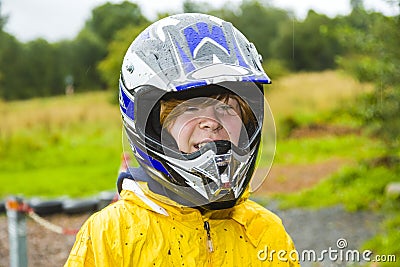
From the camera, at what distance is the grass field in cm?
1130

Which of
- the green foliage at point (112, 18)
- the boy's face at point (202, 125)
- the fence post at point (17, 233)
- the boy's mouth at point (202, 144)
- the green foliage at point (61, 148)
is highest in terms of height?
the green foliage at point (112, 18)

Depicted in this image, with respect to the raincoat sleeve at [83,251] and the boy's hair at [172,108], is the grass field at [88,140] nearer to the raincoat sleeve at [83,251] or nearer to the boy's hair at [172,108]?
the boy's hair at [172,108]

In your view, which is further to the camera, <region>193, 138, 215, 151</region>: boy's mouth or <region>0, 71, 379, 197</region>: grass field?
<region>0, 71, 379, 197</region>: grass field

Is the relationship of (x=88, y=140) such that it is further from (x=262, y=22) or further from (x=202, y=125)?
(x=202, y=125)

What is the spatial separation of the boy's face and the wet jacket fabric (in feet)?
0.72

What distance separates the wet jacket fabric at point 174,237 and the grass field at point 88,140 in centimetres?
764

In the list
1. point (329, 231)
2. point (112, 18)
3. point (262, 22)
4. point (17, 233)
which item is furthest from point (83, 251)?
point (262, 22)

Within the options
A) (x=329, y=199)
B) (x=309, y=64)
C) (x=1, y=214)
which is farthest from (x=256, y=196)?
(x=309, y=64)

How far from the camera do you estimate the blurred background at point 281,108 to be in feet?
22.9

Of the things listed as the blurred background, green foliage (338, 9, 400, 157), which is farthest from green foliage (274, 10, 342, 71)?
green foliage (338, 9, 400, 157)

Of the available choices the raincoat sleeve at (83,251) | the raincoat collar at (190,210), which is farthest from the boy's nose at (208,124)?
the raincoat sleeve at (83,251)

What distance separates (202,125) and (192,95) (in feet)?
0.36

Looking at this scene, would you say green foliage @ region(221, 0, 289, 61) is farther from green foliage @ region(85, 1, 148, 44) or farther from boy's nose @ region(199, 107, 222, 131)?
boy's nose @ region(199, 107, 222, 131)

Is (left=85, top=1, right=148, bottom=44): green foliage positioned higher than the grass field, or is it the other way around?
(left=85, top=1, right=148, bottom=44): green foliage
